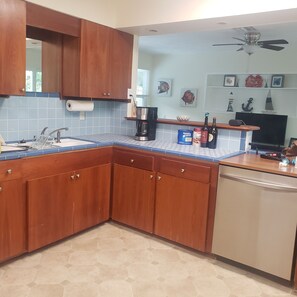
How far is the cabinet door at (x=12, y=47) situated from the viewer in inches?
89.3

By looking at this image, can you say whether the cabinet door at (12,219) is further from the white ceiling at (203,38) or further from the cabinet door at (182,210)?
the white ceiling at (203,38)

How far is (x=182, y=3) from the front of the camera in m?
2.76

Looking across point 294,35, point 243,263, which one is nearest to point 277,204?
point 243,263

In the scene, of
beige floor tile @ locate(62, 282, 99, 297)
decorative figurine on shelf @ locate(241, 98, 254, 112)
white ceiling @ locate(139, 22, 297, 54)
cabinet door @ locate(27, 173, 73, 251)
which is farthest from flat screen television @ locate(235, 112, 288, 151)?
beige floor tile @ locate(62, 282, 99, 297)

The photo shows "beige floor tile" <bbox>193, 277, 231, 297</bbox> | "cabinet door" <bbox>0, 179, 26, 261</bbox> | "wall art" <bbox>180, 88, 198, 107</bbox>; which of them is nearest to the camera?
"beige floor tile" <bbox>193, 277, 231, 297</bbox>

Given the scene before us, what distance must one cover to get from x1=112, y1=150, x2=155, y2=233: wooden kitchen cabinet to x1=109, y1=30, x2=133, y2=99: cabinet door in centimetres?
77

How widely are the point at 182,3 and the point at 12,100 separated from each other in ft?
5.75

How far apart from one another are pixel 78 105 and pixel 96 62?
47cm

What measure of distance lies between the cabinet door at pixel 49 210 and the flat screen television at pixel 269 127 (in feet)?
13.7

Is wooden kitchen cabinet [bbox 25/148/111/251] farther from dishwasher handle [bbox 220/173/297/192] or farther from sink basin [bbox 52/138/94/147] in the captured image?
dishwasher handle [bbox 220/173/297/192]

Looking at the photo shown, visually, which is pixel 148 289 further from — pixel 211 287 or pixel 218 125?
pixel 218 125

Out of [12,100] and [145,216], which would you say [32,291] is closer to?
[145,216]

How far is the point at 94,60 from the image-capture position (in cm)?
304

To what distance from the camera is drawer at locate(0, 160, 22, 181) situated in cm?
215
